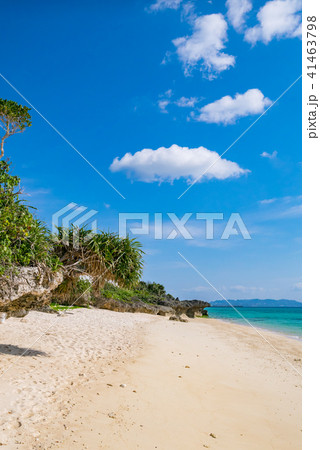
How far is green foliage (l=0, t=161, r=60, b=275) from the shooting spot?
7.55 metres

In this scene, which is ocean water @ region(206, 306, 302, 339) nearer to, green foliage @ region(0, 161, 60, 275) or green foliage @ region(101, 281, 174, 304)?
green foliage @ region(101, 281, 174, 304)

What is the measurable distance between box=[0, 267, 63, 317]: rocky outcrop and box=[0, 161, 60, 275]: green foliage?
27 cm

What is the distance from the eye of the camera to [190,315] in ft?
140

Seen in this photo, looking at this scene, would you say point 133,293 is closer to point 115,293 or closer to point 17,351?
point 115,293

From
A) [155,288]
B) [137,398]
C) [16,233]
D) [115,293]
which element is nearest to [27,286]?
[16,233]

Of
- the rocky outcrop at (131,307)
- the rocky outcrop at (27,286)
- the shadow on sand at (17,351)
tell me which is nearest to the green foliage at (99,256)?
the rocky outcrop at (27,286)

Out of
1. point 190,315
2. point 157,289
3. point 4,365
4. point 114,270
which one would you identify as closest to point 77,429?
point 4,365

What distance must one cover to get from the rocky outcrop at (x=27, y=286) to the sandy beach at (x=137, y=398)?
1.66 meters

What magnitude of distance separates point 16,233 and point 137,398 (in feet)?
16.2

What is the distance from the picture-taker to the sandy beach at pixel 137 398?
18.9 ft

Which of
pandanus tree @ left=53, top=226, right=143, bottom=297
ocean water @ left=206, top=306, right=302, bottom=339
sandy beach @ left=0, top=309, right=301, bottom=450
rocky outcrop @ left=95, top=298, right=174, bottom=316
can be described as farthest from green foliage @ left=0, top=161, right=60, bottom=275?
ocean water @ left=206, top=306, right=302, bottom=339
